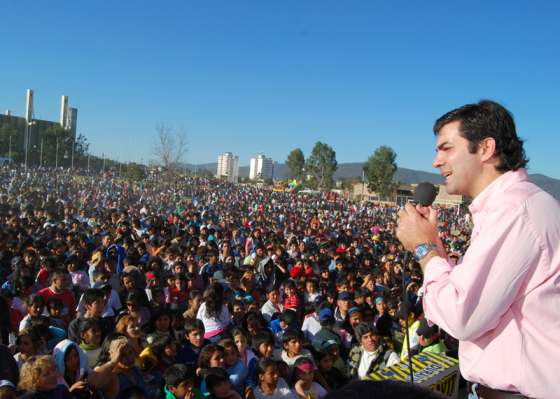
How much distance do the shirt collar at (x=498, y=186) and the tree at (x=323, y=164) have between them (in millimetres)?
58464

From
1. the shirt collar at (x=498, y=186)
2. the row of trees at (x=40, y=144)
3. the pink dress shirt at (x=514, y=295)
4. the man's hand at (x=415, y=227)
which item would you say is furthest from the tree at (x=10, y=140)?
the pink dress shirt at (x=514, y=295)

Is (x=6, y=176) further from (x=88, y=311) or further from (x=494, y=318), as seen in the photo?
(x=494, y=318)

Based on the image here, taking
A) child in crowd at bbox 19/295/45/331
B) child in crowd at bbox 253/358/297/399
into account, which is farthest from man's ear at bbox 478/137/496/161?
child in crowd at bbox 19/295/45/331

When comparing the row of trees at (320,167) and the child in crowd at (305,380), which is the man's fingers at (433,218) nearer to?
the child in crowd at (305,380)

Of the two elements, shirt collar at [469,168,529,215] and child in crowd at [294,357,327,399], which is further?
child in crowd at [294,357,327,399]

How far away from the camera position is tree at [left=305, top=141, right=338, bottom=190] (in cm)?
5950

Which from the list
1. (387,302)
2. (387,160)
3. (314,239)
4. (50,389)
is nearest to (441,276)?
(50,389)

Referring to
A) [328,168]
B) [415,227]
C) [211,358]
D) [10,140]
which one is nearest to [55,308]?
[211,358]

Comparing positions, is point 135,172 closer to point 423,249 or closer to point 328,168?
point 328,168

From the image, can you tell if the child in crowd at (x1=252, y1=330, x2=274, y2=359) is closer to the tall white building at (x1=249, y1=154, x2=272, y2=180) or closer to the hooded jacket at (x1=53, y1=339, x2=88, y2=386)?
the hooded jacket at (x1=53, y1=339, x2=88, y2=386)

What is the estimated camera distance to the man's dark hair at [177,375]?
3.32 meters

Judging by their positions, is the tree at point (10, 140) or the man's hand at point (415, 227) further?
the tree at point (10, 140)

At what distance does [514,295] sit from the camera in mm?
1059

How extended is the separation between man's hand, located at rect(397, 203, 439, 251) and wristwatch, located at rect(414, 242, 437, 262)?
0.01m
